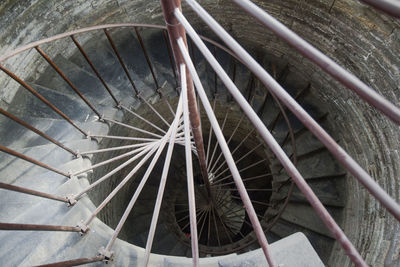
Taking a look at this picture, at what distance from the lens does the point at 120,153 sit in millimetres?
5527

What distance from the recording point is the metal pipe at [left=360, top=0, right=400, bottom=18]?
0.95 metres

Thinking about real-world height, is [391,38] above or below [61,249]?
above

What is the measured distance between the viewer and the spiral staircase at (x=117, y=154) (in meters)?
2.70

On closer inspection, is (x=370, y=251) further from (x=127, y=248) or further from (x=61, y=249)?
(x=61, y=249)

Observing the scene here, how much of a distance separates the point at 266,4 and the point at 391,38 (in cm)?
201

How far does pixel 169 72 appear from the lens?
544 cm

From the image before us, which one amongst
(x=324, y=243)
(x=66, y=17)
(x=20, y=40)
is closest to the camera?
(x=20, y=40)

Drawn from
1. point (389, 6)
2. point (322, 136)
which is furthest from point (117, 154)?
point (389, 6)

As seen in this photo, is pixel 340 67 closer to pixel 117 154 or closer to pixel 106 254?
pixel 106 254

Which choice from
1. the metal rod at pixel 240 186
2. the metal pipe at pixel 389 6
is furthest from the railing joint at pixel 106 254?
the metal pipe at pixel 389 6

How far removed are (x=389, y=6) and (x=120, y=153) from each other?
202 inches

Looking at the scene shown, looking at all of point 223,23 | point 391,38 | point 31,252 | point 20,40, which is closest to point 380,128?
point 391,38

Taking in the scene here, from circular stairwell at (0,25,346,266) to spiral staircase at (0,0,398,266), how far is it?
15 millimetres

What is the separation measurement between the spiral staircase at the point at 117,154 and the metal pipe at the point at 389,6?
5.45 ft
